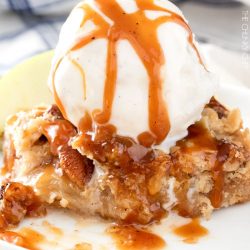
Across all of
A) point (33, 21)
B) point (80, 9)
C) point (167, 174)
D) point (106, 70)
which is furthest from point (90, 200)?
point (33, 21)

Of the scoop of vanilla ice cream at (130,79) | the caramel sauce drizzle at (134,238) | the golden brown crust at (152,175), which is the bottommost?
the caramel sauce drizzle at (134,238)

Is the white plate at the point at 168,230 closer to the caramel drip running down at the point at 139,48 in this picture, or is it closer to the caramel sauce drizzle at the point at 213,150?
the caramel sauce drizzle at the point at 213,150

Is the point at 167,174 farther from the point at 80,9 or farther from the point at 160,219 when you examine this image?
the point at 80,9

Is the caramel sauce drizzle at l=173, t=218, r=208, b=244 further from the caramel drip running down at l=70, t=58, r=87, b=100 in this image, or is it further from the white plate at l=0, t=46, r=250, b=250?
the caramel drip running down at l=70, t=58, r=87, b=100

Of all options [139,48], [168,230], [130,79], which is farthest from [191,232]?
[139,48]

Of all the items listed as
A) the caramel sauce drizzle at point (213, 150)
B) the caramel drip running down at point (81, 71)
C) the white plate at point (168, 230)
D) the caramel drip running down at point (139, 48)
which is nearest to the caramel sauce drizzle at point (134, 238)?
the white plate at point (168, 230)
